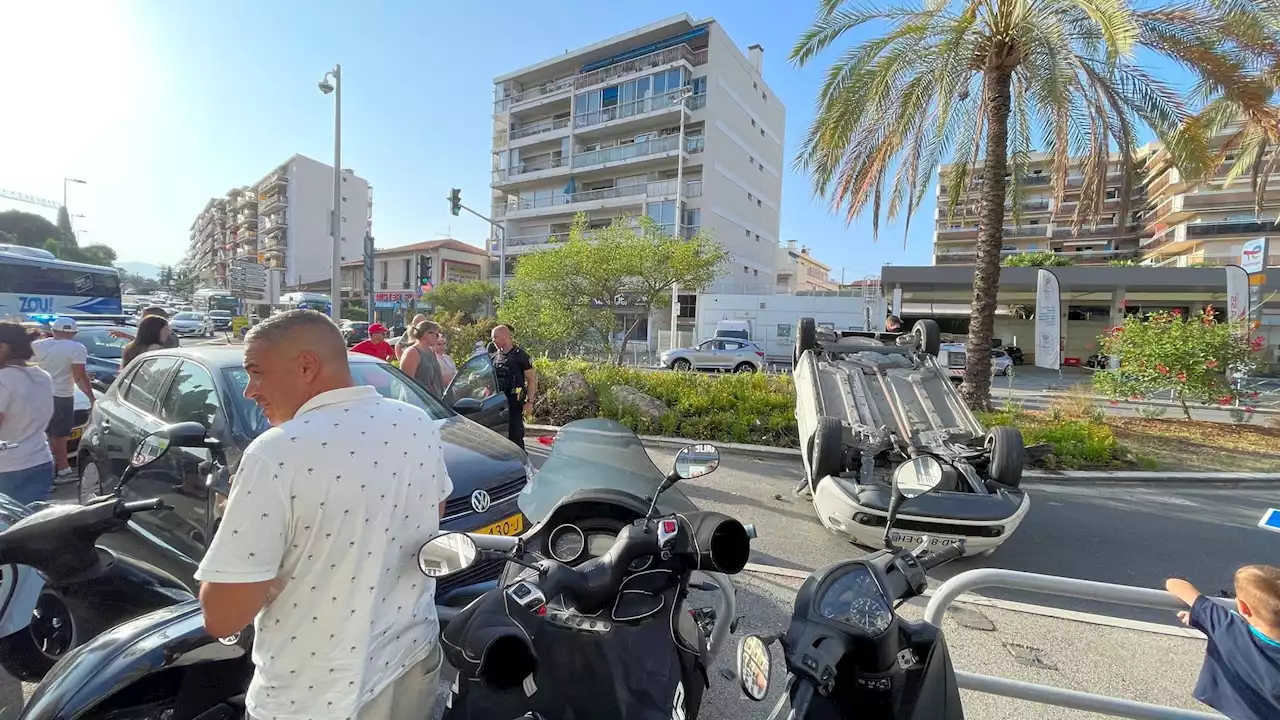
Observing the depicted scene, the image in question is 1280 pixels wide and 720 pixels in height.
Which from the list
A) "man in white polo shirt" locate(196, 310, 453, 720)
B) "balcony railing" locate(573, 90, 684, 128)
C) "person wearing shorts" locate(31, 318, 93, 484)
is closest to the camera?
"man in white polo shirt" locate(196, 310, 453, 720)

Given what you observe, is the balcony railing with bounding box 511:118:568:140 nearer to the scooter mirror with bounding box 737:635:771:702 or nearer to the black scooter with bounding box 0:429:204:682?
the black scooter with bounding box 0:429:204:682

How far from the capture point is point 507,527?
3283mm

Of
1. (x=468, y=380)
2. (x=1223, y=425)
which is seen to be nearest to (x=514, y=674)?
(x=468, y=380)

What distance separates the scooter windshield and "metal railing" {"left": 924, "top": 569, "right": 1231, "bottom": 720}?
40.9 inches

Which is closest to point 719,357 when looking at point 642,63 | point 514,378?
point 514,378

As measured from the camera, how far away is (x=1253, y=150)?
566 inches

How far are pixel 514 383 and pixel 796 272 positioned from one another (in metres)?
63.7

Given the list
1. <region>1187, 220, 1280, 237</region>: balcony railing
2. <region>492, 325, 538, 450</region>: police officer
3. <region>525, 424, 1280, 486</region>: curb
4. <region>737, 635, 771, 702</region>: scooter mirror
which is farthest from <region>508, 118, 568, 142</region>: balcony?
<region>1187, 220, 1280, 237</region>: balcony railing

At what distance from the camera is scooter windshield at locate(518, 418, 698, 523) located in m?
2.27

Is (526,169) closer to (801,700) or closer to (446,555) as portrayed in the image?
(446,555)

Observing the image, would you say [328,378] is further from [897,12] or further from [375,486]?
[897,12]

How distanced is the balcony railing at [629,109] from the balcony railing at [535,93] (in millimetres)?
3469

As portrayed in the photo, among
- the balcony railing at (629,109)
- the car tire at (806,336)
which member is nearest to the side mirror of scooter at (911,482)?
the car tire at (806,336)

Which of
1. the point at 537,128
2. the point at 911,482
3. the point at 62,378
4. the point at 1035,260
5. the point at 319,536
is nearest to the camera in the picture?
the point at 319,536
